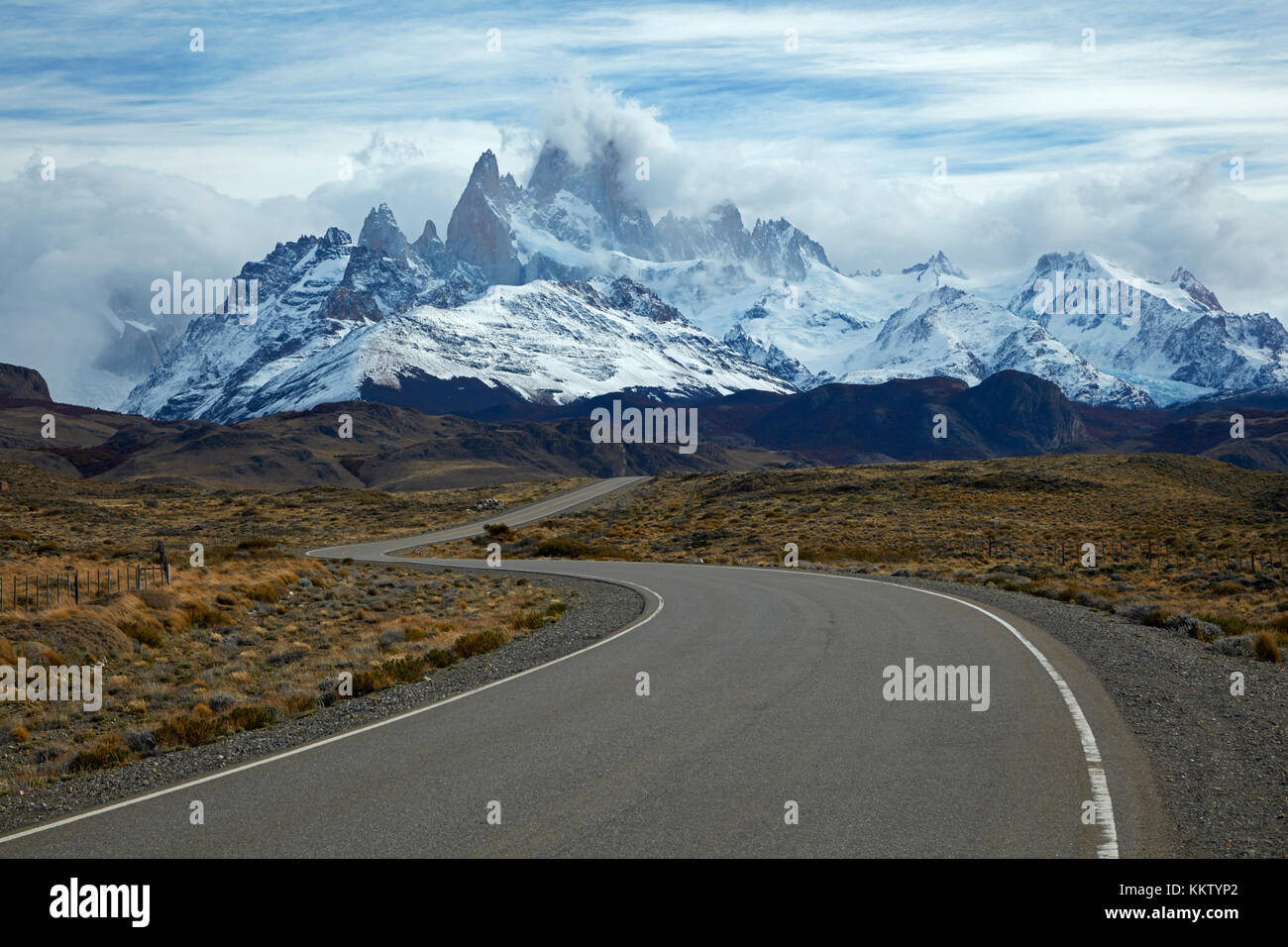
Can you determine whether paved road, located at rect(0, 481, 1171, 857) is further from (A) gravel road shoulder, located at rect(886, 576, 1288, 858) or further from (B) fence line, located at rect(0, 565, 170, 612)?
(B) fence line, located at rect(0, 565, 170, 612)

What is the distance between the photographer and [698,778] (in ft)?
32.5

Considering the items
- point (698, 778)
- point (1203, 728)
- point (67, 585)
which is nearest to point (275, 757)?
point (698, 778)

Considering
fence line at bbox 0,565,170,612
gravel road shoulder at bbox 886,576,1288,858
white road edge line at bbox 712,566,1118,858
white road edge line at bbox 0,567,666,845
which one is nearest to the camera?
white road edge line at bbox 712,566,1118,858

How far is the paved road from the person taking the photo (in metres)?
8.23

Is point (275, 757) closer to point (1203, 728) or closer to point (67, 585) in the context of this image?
point (1203, 728)

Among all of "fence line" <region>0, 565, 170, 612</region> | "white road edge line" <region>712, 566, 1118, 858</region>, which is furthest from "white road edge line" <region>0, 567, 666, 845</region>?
"fence line" <region>0, 565, 170, 612</region>

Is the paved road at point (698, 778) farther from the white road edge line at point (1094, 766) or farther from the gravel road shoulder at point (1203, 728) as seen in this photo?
the gravel road shoulder at point (1203, 728)

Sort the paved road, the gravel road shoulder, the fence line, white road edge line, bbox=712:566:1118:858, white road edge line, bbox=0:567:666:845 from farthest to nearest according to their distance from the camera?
the fence line
white road edge line, bbox=0:567:666:845
the gravel road shoulder
the paved road
white road edge line, bbox=712:566:1118:858
